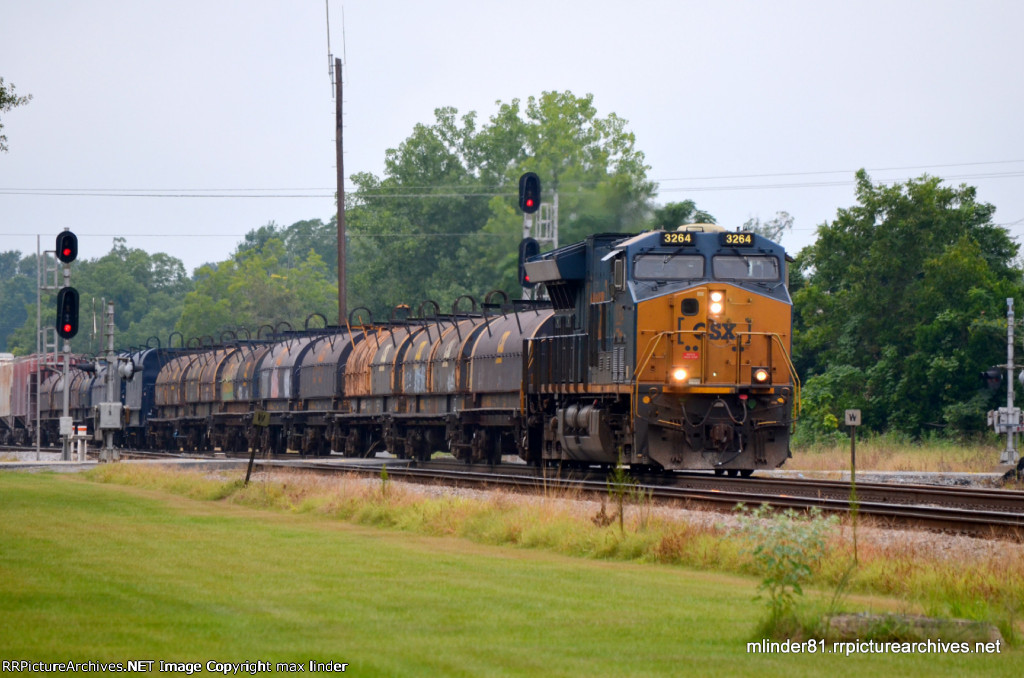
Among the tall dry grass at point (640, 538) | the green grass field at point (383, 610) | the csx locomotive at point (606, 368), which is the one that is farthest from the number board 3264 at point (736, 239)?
the green grass field at point (383, 610)

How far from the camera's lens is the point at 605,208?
5097cm

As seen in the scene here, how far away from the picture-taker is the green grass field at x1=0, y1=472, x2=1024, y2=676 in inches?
329

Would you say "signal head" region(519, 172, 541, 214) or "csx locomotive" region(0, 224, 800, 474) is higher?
"signal head" region(519, 172, 541, 214)

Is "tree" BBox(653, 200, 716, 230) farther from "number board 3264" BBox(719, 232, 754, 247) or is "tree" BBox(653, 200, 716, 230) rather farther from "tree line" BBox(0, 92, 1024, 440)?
"number board 3264" BBox(719, 232, 754, 247)

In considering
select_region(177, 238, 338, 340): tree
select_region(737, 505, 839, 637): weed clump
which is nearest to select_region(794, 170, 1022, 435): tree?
select_region(737, 505, 839, 637): weed clump

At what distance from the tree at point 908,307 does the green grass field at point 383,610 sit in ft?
92.8

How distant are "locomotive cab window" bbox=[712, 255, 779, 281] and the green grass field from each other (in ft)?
28.7

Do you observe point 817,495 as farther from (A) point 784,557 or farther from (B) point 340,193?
(B) point 340,193

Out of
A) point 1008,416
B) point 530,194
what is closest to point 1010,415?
point 1008,416

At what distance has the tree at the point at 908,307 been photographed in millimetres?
40969

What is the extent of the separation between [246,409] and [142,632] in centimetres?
3670

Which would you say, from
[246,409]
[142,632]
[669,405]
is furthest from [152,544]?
[246,409]

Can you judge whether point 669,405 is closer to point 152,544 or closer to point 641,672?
point 152,544

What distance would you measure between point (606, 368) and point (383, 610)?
45.4 ft
